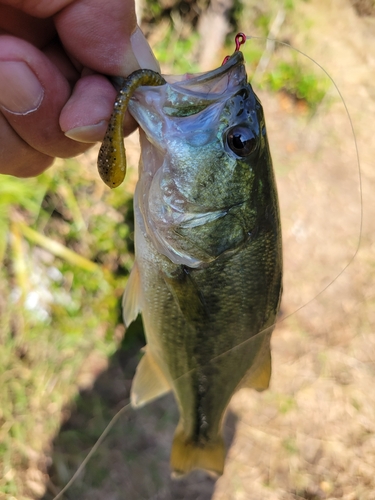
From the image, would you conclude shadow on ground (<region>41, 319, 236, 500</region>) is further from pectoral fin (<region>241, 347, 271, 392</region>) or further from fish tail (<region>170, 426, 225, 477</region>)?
pectoral fin (<region>241, 347, 271, 392</region>)

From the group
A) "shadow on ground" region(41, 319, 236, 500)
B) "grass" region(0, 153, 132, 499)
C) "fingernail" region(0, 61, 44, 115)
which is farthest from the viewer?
"shadow on ground" region(41, 319, 236, 500)

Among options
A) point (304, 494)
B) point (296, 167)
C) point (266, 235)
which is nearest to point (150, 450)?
point (304, 494)

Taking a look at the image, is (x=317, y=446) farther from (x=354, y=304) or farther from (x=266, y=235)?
(x=266, y=235)

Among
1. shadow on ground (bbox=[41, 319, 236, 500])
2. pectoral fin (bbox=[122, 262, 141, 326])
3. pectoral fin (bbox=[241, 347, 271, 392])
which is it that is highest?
pectoral fin (bbox=[122, 262, 141, 326])

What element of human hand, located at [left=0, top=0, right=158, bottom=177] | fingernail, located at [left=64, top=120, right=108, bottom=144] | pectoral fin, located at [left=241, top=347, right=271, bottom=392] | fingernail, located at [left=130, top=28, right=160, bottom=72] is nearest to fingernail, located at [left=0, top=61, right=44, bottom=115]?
human hand, located at [left=0, top=0, right=158, bottom=177]

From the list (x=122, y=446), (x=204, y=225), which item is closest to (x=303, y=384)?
(x=122, y=446)

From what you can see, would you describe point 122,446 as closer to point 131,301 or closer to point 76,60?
point 131,301

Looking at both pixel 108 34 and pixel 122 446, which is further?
pixel 122 446
